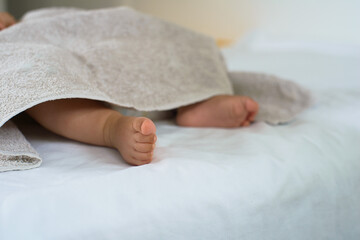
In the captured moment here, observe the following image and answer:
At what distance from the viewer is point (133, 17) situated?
0.95 m

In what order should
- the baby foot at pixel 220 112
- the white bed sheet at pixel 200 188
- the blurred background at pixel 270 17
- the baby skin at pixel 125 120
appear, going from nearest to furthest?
the white bed sheet at pixel 200 188, the baby skin at pixel 125 120, the baby foot at pixel 220 112, the blurred background at pixel 270 17

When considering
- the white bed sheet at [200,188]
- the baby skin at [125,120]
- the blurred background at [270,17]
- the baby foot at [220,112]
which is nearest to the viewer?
the white bed sheet at [200,188]

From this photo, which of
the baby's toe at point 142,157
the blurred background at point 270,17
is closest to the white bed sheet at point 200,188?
the baby's toe at point 142,157

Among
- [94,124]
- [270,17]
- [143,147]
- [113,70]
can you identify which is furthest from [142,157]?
[270,17]

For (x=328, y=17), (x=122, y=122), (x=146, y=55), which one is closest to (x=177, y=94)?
(x=146, y=55)

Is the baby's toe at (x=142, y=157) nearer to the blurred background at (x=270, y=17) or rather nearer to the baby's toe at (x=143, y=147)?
the baby's toe at (x=143, y=147)

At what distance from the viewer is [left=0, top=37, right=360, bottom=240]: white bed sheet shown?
48 cm

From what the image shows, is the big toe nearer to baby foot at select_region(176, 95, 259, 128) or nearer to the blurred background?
baby foot at select_region(176, 95, 259, 128)

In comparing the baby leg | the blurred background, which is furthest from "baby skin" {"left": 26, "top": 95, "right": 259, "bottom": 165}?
the blurred background

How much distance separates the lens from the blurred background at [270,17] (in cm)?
166

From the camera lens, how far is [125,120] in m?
0.62

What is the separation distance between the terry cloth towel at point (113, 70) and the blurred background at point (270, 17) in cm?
85

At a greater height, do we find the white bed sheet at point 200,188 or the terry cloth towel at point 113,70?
the terry cloth towel at point 113,70

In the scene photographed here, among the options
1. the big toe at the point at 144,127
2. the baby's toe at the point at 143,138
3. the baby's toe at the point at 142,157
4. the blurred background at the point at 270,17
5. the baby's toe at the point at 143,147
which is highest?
the big toe at the point at 144,127
